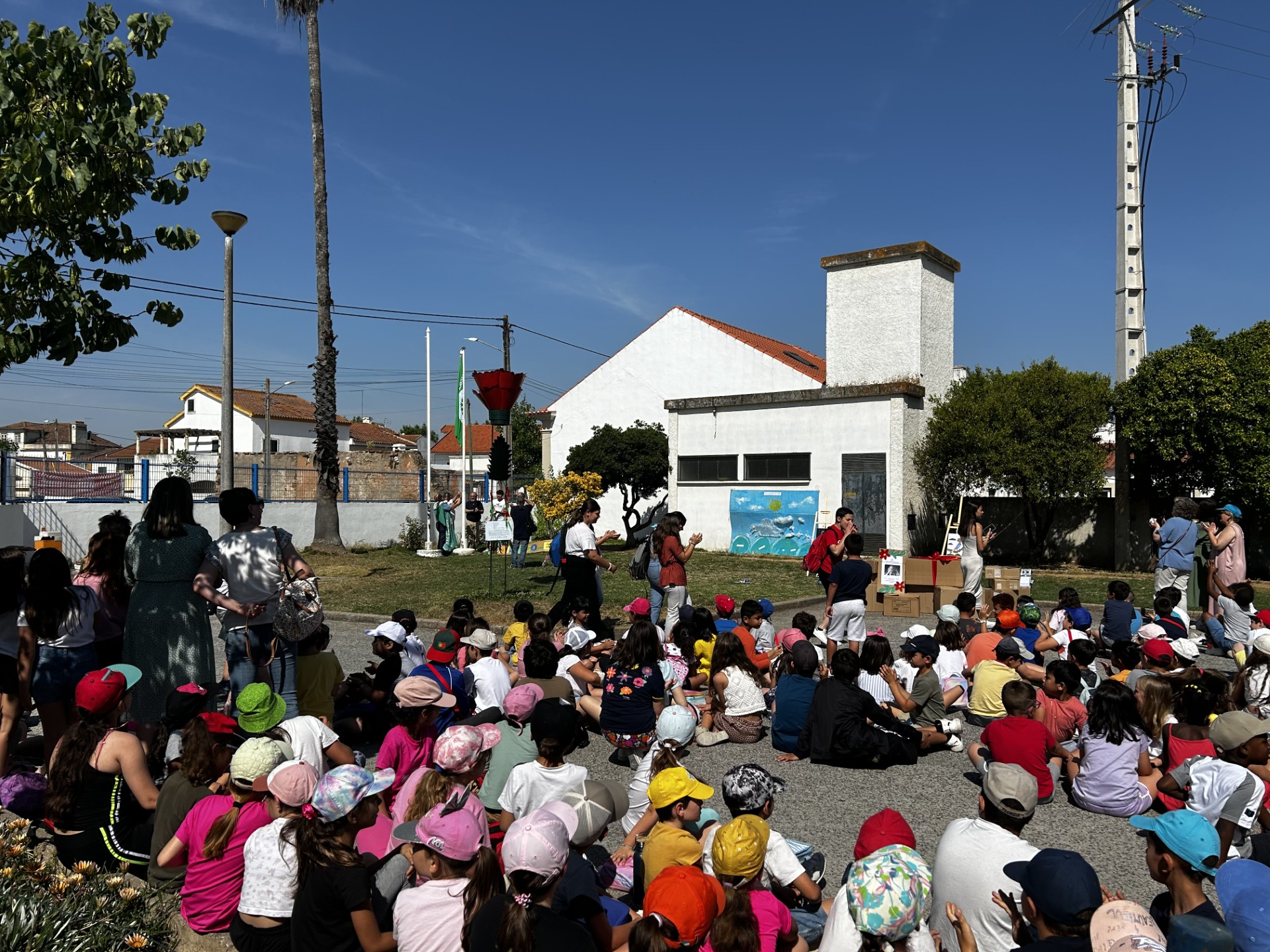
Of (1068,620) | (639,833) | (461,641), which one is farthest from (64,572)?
(1068,620)

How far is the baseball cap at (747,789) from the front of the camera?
13.2 ft

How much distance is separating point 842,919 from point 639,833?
160 cm

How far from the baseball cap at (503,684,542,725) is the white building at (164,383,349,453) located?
6172cm

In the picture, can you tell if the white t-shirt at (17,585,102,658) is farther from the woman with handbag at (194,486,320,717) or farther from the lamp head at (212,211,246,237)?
the lamp head at (212,211,246,237)

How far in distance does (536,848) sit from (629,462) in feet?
86.1

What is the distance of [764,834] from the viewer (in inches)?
140

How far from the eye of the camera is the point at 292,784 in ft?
11.8

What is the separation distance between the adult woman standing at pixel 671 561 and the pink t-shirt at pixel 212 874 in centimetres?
645

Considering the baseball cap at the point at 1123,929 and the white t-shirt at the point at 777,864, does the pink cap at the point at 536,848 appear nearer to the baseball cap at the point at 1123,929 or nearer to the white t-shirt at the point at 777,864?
the white t-shirt at the point at 777,864

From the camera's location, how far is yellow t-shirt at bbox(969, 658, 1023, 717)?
7391mm

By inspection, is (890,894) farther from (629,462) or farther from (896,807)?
(629,462)

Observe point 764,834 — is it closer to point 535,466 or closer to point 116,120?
point 116,120

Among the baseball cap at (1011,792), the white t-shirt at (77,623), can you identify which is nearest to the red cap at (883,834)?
the baseball cap at (1011,792)

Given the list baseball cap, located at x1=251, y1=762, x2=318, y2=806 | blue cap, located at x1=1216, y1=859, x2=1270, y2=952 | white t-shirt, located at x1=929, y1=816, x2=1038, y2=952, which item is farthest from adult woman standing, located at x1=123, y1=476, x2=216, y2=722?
blue cap, located at x1=1216, y1=859, x2=1270, y2=952
